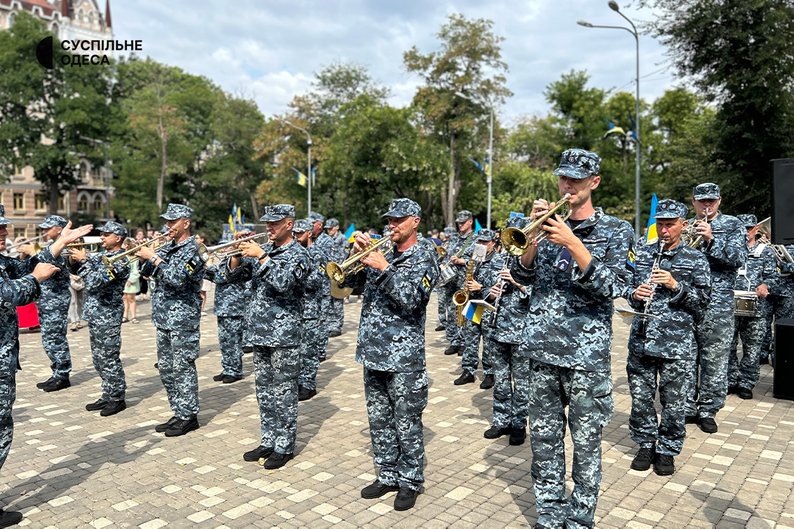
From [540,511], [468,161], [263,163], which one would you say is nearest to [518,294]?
[540,511]

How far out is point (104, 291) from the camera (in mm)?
7789

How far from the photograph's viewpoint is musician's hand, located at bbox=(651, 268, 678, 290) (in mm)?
5371

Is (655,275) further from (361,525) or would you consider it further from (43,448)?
(43,448)

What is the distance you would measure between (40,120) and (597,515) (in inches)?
2122

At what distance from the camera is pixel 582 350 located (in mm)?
3943

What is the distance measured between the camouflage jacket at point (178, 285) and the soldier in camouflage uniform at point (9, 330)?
70.0 inches

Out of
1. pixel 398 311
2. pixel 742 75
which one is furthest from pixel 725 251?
pixel 742 75

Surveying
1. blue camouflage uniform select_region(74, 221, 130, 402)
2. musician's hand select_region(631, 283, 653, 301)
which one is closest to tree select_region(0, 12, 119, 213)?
blue camouflage uniform select_region(74, 221, 130, 402)

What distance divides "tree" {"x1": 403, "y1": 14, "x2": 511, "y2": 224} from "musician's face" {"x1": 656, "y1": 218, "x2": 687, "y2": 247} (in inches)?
1257

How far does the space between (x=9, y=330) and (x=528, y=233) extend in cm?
429

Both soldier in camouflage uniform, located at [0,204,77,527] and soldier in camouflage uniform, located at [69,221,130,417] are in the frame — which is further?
soldier in camouflage uniform, located at [69,221,130,417]

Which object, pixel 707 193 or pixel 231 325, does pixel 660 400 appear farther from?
pixel 231 325

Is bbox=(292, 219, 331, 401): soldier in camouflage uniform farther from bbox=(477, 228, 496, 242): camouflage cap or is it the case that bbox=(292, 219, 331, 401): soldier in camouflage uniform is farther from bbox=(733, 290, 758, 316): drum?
bbox=(733, 290, 758, 316): drum

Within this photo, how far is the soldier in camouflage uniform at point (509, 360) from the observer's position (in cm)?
629
